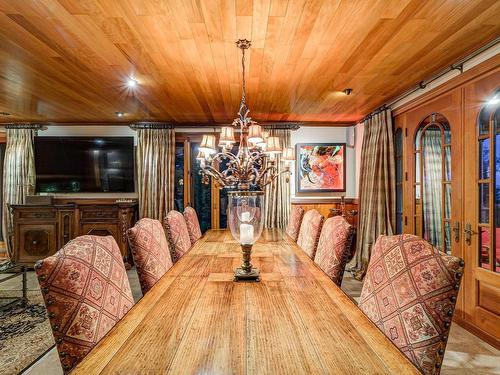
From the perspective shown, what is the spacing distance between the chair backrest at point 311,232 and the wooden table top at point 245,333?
0.88 meters

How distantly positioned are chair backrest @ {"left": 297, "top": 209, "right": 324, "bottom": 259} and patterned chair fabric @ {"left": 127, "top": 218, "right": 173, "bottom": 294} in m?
1.19

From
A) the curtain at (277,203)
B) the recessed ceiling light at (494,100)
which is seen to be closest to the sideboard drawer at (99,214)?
the curtain at (277,203)

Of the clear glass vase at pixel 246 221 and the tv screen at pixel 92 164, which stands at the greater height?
the tv screen at pixel 92 164

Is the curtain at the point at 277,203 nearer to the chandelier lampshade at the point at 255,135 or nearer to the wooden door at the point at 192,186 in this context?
the wooden door at the point at 192,186

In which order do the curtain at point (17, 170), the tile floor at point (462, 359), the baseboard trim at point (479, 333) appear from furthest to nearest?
the curtain at point (17, 170), the baseboard trim at point (479, 333), the tile floor at point (462, 359)

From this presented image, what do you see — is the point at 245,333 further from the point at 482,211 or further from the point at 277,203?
the point at 277,203

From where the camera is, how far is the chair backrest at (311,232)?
252cm

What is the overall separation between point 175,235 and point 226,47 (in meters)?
1.56

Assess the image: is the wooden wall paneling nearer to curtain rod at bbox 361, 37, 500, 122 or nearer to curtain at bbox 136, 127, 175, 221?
curtain rod at bbox 361, 37, 500, 122

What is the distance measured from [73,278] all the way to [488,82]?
126 inches

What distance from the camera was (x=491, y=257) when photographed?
2.50 metres

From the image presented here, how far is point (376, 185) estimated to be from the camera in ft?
13.7

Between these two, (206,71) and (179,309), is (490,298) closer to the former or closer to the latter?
(179,309)

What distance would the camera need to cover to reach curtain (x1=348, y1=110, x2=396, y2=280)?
405cm
